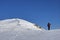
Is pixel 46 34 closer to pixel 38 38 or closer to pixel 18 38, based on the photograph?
pixel 38 38

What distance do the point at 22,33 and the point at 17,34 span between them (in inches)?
9.5

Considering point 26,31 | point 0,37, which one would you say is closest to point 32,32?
point 26,31

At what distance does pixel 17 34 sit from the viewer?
7.07 metres

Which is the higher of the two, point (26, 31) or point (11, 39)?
point (26, 31)

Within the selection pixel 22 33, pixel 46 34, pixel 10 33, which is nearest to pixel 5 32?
pixel 10 33

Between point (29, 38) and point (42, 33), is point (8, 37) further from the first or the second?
point (42, 33)

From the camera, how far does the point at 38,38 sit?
669cm

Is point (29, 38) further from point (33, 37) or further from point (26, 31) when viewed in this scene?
point (26, 31)

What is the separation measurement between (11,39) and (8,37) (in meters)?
0.25

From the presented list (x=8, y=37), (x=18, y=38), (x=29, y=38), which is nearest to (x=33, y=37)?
(x=29, y=38)

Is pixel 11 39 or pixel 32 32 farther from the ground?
pixel 32 32

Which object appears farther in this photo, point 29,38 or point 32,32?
point 32,32

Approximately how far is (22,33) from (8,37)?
68 centimetres

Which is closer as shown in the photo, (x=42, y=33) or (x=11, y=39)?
(x=11, y=39)
